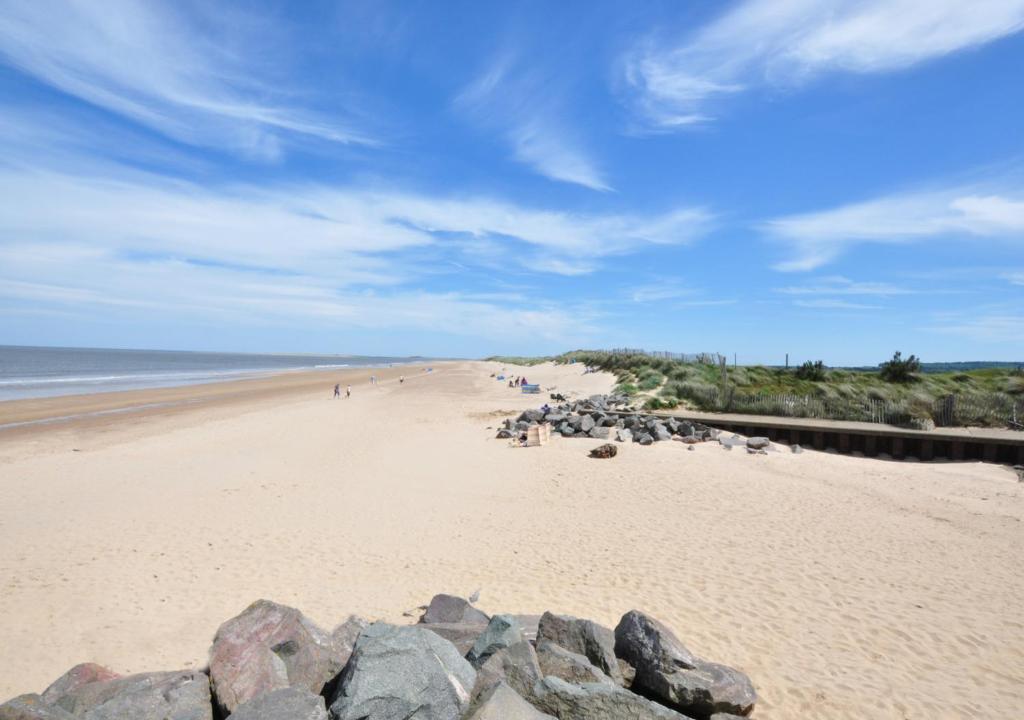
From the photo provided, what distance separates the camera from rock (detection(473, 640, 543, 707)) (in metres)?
3.94

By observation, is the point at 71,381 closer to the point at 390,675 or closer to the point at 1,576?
the point at 1,576

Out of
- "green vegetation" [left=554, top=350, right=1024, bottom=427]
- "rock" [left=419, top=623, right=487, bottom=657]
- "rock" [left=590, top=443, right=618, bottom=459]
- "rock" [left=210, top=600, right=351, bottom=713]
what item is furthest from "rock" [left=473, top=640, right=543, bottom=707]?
"green vegetation" [left=554, top=350, right=1024, bottom=427]

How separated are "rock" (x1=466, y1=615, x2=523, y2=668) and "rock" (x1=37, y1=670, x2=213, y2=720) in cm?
191

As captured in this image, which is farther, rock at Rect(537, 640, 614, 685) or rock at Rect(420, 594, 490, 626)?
rock at Rect(420, 594, 490, 626)

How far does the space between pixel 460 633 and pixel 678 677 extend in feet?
6.19

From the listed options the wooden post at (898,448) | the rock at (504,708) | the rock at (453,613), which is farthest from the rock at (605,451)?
the rock at (504,708)

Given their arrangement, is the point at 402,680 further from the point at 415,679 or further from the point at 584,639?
the point at 584,639

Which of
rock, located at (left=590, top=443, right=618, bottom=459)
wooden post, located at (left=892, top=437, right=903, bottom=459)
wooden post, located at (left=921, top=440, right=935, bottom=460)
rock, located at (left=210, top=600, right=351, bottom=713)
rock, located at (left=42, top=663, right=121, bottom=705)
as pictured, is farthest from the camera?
wooden post, located at (left=892, top=437, right=903, bottom=459)

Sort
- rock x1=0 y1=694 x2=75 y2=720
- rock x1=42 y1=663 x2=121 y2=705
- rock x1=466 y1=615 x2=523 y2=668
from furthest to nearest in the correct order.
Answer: rock x1=466 y1=615 x2=523 y2=668
rock x1=42 y1=663 x2=121 y2=705
rock x1=0 y1=694 x2=75 y2=720

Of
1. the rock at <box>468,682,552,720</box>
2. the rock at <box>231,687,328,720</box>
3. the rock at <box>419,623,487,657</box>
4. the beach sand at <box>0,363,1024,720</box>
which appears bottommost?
the beach sand at <box>0,363,1024,720</box>

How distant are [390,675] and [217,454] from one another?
14.4 m

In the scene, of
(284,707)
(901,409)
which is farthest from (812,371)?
(284,707)

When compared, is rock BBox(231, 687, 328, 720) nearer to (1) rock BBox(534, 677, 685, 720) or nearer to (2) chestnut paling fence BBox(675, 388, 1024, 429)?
(1) rock BBox(534, 677, 685, 720)

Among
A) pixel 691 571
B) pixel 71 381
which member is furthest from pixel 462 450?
pixel 71 381
